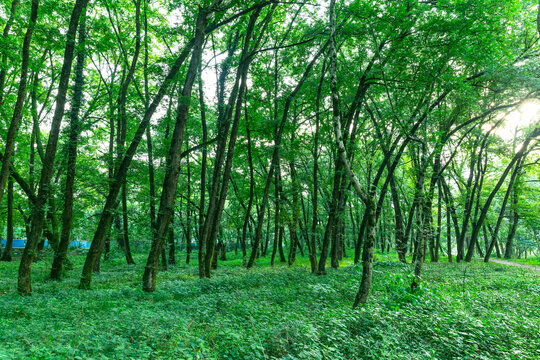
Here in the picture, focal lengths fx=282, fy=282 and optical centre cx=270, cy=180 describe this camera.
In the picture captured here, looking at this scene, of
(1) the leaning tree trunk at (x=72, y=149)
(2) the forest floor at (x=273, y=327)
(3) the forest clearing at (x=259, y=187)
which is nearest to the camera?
(2) the forest floor at (x=273, y=327)

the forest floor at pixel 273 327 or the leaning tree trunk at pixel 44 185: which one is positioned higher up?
the leaning tree trunk at pixel 44 185

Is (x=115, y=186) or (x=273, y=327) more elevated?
(x=115, y=186)

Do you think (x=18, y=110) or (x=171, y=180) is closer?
(x=18, y=110)

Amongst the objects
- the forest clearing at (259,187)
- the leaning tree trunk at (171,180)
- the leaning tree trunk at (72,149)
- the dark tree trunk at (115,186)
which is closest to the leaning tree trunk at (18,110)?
the forest clearing at (259,187)

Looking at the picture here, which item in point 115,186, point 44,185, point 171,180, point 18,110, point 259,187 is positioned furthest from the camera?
point 259,187

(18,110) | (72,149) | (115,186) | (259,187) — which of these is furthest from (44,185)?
(259,187)

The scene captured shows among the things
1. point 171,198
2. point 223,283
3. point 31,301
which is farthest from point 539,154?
point 31,301

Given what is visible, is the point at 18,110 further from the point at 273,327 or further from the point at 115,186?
the point at 273,327

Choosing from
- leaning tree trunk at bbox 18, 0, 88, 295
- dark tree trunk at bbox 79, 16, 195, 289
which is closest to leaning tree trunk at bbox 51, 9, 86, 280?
leaning tree trunk at bbox 18, 0, 88, 295

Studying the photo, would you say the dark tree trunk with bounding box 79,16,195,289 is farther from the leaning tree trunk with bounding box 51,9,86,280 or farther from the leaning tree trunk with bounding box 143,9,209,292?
the leaning tree trunk with bounding box 51,9,86,280

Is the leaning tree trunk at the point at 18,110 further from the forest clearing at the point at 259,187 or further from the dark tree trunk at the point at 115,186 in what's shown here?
the dark tree trunk at the point at 115,186

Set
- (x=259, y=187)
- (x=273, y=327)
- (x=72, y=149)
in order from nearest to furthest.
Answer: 1. (x=273, y=327)
2. (x=72, y=149)
3. (x=259, y=187)

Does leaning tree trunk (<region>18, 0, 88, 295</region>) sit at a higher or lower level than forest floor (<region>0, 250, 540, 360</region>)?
higher

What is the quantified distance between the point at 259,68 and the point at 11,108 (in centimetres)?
1270
